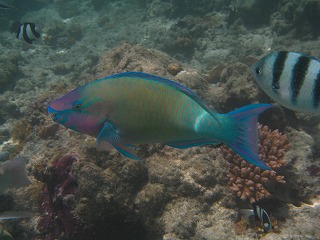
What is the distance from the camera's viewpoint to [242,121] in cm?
169

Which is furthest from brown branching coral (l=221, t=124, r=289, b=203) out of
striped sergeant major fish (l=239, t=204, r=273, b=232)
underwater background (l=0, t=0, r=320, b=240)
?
striped sergeant major fish (l=239, t=204, r=273, b=232)

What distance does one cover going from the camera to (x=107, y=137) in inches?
74.2

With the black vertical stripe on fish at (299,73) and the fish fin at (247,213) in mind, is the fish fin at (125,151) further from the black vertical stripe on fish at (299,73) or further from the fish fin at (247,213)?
the fish fin at (247,213)

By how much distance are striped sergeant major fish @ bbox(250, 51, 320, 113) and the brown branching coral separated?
76.0 inches

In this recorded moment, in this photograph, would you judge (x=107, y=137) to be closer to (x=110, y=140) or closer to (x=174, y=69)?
(x=110, y=140)

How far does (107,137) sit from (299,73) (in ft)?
6.36

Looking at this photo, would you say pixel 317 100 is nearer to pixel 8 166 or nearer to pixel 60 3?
pixel 8 166

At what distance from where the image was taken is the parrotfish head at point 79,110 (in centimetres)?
190

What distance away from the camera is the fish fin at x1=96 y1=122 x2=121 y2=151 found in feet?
6.17

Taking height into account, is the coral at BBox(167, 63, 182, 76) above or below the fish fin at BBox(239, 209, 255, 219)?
above

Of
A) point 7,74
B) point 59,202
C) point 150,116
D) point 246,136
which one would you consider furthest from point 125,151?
point 7,74

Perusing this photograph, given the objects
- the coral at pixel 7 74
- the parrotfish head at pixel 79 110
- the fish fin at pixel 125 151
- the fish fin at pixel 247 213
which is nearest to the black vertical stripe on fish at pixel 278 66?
the fish fin at pixel 125 151

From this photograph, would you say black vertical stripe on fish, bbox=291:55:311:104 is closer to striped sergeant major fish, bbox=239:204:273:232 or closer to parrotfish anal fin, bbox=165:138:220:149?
parrotfish anal fin, bbox=165:138:220:149

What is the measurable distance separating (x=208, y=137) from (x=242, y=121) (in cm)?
24
